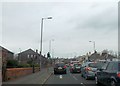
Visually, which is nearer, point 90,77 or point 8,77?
point 8,77

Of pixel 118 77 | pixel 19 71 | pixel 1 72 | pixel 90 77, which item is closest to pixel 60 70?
pixel 19 71

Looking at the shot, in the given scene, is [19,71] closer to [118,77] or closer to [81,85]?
[81,85]

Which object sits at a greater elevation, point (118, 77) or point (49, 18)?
point (49, 18)

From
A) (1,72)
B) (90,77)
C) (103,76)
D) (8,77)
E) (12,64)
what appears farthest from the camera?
(12,64)

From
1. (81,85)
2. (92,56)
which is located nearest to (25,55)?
(92,56)

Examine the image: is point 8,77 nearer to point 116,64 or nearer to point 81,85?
Answer: point 81,85

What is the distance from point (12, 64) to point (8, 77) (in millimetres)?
12330

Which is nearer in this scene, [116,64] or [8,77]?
[116,64]

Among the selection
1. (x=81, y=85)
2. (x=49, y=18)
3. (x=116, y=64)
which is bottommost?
(x=81, y=85)

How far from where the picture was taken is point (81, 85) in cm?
1788

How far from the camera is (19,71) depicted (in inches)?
1015

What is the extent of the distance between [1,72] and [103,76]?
26.1 feet

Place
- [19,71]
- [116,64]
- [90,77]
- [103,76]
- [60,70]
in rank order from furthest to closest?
[60,70]
[19,71]
[90,77]
[103,76]
[116,64]

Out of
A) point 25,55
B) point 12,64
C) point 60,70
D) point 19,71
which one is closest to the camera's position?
point 19,71
